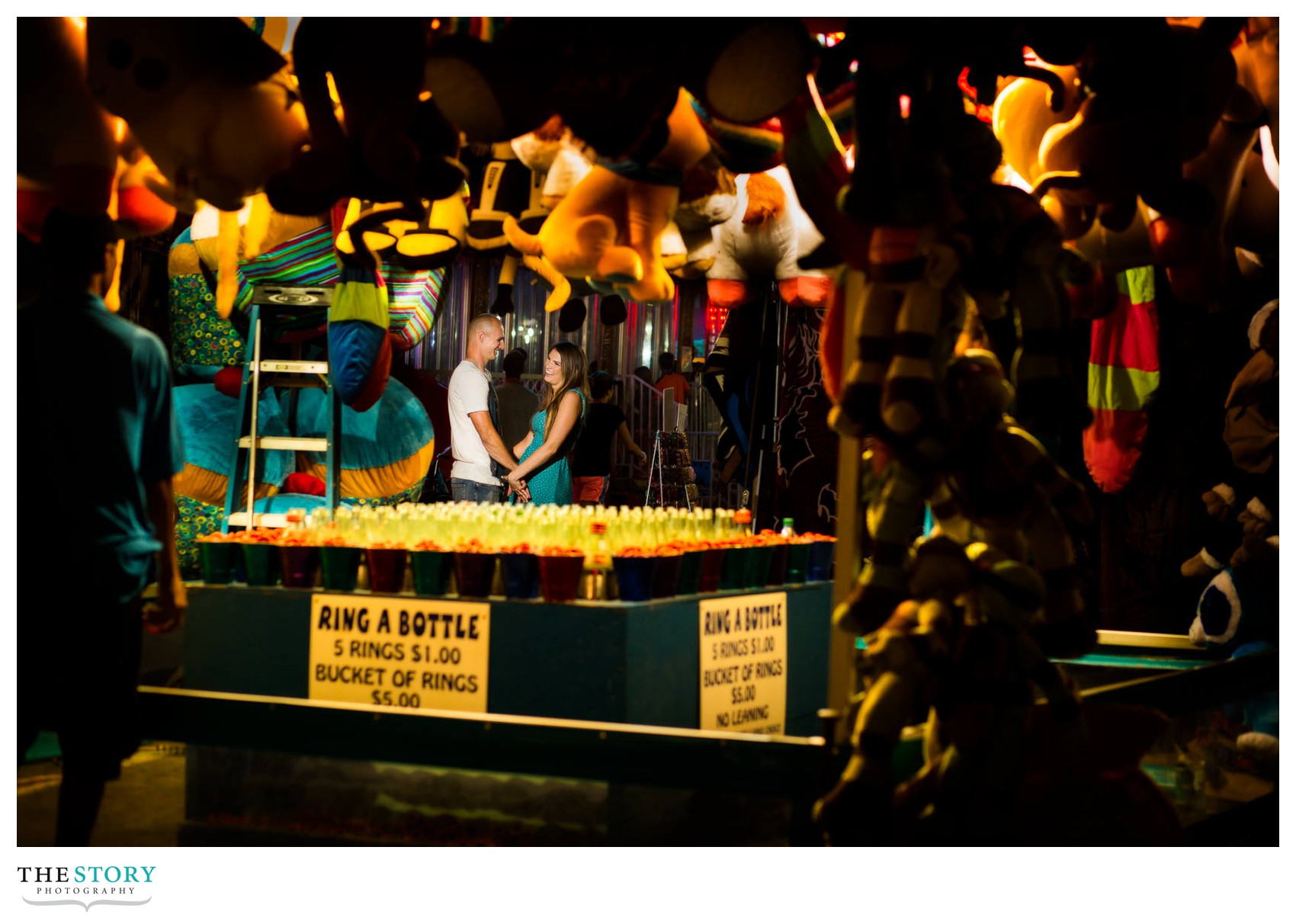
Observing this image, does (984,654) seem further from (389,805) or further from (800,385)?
(800,385)

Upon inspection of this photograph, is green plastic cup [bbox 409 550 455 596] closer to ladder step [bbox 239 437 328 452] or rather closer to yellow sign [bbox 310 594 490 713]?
yellow sign [bbox 310 594 490 713]

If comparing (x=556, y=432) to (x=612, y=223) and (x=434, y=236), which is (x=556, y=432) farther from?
(x=612, y=223)

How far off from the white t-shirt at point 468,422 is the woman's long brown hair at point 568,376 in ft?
1.05

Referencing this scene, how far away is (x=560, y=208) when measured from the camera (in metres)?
2.43

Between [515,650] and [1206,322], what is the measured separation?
9.28 feet

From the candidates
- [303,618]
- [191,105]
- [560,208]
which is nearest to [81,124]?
[191,105]

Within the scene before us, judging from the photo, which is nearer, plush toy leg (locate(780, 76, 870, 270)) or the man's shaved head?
plush toy leg (locate(780, 76, 870, 270))

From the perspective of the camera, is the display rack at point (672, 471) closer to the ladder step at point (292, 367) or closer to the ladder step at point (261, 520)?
the ladder step at point (292, 367)

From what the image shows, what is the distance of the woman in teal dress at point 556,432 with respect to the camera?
4793 mm

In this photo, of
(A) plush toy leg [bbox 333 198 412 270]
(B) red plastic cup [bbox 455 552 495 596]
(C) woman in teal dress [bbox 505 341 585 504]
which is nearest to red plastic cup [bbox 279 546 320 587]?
(B) red plastic cup [bbox 455 552 495 596]

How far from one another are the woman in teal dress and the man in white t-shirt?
0.35ft

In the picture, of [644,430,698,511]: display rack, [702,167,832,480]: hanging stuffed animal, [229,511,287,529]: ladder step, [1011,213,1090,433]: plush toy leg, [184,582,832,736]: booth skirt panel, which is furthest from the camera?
[644,430,698,511]: display rack

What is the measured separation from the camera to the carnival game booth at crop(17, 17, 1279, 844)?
171 centimetres
